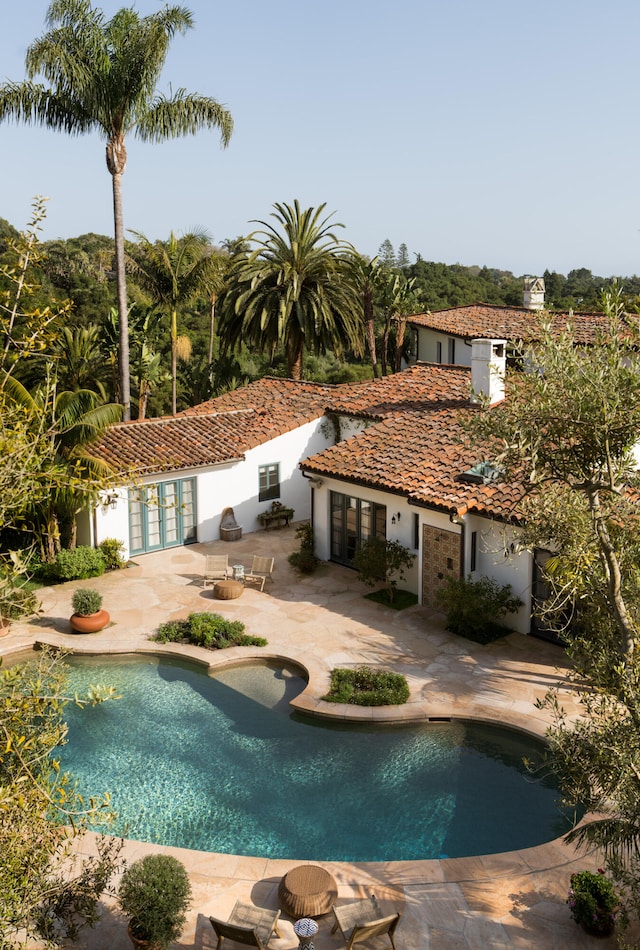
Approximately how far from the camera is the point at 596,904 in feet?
33.7

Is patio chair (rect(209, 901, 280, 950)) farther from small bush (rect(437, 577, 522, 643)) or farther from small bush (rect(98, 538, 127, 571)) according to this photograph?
small bush (rect(98, 538, 127, 571))

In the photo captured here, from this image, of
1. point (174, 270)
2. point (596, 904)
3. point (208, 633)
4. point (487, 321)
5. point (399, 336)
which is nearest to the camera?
point (596, 904)

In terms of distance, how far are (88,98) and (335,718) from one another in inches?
874

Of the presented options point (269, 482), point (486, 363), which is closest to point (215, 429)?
point (269, 482)

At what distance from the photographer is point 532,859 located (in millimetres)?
11984

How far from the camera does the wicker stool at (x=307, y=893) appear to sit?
10.7 meters

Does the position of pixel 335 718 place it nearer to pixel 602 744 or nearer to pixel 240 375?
pixel 602 744

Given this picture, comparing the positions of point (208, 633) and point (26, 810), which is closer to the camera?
point (26, 810)

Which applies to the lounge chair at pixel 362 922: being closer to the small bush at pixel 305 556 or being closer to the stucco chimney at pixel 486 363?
the small bush at pixel 305 556

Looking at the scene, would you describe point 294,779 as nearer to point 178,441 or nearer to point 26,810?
point 26,810

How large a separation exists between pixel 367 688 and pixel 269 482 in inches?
507

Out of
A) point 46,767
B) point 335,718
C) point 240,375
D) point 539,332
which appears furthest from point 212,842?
point 240,375

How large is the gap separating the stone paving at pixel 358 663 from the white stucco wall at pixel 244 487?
102 centimetres

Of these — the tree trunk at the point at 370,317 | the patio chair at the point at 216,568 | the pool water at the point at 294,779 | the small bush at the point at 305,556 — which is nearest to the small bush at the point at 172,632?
the pool water at the point at 294,779
